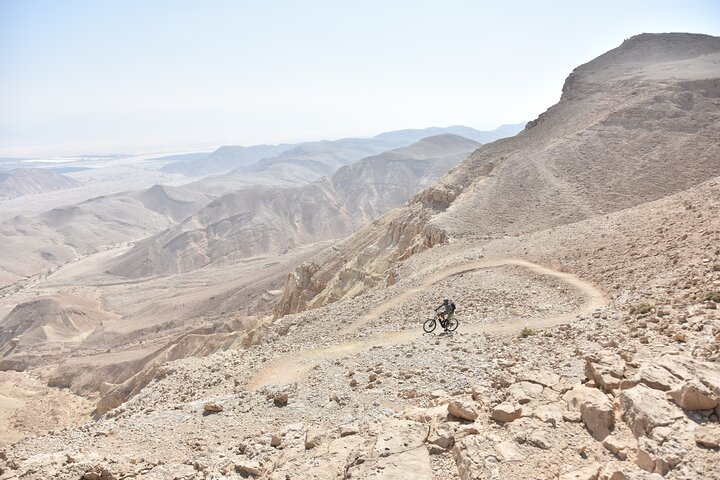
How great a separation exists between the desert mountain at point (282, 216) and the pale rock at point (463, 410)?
94.4 metres

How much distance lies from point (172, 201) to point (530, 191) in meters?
165

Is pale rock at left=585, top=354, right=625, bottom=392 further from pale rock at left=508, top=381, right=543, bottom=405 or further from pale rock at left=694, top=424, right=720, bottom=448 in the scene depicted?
pale rock at left=694, top=424, right=720, bottom=448

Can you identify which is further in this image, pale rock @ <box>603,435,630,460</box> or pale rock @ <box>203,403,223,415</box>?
pale rock @ <box>203,403,223,415</box>

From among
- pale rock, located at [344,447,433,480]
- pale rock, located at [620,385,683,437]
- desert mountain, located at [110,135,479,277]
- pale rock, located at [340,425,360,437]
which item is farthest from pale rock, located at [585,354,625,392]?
desert mountain, located at [110,135,479,277]

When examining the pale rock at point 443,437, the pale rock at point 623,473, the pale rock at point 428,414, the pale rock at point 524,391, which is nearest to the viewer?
the pale rock at point 623,473

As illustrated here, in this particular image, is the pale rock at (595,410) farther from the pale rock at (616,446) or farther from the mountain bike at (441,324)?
the mountain bike at (441,324)

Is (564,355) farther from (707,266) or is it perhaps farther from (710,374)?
(707,266)

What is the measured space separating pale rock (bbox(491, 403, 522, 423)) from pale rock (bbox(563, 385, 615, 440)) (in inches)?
30.9

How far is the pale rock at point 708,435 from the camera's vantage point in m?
4.88

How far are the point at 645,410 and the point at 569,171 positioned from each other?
93.7 ft

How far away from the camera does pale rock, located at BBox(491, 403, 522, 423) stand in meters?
6.65

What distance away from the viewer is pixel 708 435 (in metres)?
4.98

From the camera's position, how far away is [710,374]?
5965 millimetres

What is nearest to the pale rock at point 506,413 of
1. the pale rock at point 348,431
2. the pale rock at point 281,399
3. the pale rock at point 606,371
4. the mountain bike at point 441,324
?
the pale rock at point 606,371
